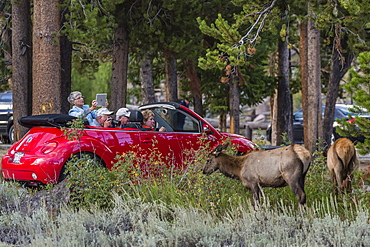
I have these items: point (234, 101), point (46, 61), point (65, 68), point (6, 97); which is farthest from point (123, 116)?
point (6, 97)

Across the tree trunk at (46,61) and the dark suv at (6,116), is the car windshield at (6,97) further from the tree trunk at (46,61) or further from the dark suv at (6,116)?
the tree trunk at (46,61)

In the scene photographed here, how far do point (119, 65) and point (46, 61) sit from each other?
4.14 metres

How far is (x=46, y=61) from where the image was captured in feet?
44.8

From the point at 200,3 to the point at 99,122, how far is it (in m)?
7.80

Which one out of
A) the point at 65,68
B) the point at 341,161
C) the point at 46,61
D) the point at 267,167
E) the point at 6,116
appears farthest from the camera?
the point at 6,116

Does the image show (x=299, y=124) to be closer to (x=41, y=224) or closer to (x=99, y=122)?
(x=99, y=122)

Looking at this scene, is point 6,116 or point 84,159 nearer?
point 84,159

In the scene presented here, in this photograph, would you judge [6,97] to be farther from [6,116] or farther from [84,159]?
[84,159]

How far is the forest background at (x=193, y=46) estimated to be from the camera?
1321 cm

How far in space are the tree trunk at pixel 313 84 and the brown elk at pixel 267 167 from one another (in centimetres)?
917

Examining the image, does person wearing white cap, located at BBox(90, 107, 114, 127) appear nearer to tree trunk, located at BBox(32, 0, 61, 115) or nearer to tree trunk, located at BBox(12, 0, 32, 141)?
tree trunk, located at BBox(32, 0, 61, 115)

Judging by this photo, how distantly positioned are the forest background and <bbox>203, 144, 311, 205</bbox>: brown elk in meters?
1.44

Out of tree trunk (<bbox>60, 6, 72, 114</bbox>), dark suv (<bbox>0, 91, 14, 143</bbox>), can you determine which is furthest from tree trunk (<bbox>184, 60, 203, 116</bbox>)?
dark suv (<bbox>0, 91, 14, 143</bbox>)

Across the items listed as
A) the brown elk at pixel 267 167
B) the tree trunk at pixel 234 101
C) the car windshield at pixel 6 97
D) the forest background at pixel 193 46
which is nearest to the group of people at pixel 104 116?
the forest background at pixel 193 46
